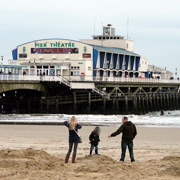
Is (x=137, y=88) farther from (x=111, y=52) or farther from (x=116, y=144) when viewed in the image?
(x=116, y=144)

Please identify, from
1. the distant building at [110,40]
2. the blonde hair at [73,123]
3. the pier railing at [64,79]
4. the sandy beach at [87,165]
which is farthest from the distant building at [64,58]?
the blonde hair at [73,123]

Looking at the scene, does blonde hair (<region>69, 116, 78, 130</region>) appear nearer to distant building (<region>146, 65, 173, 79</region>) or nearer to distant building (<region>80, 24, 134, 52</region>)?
distant building (<region>80, 24, 134, 52</region>)

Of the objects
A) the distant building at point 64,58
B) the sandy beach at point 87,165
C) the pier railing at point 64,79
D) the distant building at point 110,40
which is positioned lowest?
the sandy beach at point 87,165

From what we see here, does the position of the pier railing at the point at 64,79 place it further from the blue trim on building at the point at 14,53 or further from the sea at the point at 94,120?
the blue trim on building at the point at 14,53

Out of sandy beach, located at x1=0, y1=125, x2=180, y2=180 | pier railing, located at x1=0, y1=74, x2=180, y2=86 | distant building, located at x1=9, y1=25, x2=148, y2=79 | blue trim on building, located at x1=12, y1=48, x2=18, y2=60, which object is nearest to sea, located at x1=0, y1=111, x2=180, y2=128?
pier railing, located at x1=0, y1=74, x2=180, y2=86

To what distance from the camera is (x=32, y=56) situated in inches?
2712

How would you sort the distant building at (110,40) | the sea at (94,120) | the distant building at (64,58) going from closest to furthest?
the sea at (94,120)
the distant building at (64,58)
the distant building at (110,40)

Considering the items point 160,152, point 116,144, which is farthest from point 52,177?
point 116,144

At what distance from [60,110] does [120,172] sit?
42583 mm

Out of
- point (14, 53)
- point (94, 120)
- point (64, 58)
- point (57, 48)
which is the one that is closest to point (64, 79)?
point (64, 58)

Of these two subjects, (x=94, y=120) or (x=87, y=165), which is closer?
(x=87, y=165)

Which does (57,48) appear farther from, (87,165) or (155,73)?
(87,165)

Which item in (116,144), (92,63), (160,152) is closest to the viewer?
(160,152)

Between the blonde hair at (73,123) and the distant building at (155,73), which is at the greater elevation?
the distant building at (155,73)
